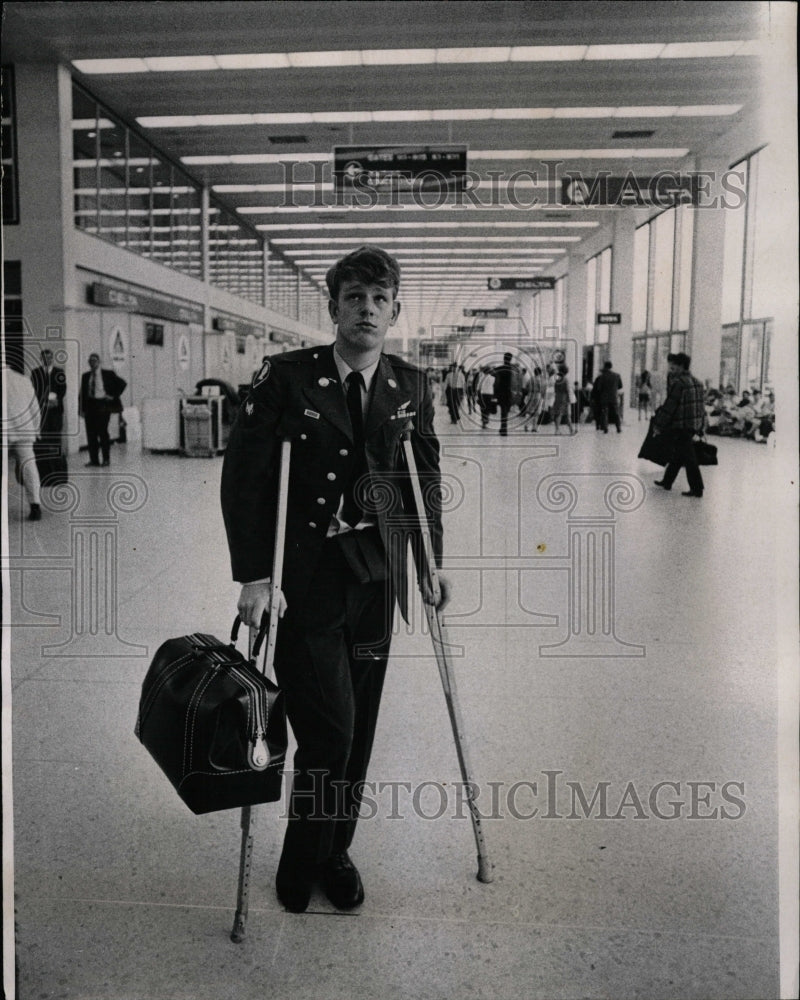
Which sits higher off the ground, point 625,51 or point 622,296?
point 625,51

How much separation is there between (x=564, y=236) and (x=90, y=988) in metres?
8.98

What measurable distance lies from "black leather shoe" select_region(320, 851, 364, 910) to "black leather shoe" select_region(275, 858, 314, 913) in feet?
0.21

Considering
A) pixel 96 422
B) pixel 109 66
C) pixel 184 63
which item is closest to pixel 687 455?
pixel 184 63

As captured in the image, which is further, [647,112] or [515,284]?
[515,284]

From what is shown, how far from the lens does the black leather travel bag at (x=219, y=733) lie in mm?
2109

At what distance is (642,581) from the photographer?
→ 248 inches

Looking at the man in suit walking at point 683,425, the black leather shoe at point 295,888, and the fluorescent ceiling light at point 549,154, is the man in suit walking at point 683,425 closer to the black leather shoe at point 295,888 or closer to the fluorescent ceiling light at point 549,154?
the fluorescent ceiling light at point 549,154

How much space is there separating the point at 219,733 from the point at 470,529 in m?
6.70

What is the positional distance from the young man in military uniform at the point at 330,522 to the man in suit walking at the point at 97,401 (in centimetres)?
1025

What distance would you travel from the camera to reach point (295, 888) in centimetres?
248

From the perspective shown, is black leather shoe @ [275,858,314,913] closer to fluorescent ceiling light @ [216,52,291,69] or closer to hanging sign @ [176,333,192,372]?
fluorescent ceiling light @ [216,52,291,69]

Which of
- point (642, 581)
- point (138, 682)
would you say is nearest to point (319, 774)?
point (138, 682)

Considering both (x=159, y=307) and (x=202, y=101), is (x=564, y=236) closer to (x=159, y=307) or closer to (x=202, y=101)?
(x=202, y=101)

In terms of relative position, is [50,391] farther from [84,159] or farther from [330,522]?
[330,522]
